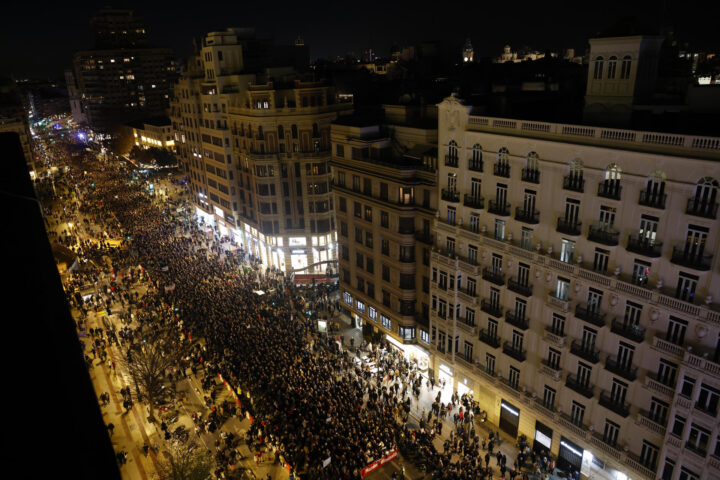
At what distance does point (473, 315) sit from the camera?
Answer: 38.5m

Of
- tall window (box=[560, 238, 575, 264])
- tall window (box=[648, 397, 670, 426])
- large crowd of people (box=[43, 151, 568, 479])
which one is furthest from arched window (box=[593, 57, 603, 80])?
large crowd of people (box=[43, 151, 568, 479])

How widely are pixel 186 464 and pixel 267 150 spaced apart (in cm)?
4246

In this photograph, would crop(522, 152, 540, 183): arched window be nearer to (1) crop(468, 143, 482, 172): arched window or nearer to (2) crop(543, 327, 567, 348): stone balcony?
(1) crop(468, 143, 482, 172): arched window

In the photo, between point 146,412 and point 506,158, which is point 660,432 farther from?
point 146,412

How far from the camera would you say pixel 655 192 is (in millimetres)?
26234

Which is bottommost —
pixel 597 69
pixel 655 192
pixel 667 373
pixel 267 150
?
pixel 667 373

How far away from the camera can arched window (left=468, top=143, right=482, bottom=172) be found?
35.6m

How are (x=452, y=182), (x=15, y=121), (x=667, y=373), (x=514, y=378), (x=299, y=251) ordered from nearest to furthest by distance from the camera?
(x=667, y=373)
(x=514, y=378)
(x=452, y=182)
(x=299, y=251)
(x=15, y=121)

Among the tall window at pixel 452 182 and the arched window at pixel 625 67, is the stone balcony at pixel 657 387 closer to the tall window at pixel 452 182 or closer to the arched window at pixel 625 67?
the arched window at pixel 625 67

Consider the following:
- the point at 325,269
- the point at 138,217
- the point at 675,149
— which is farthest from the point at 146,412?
the point at 138,217

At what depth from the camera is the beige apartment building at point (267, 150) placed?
206ft

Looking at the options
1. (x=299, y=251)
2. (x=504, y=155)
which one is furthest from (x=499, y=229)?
(x=299, y=251)

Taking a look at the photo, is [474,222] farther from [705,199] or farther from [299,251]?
[299,251]

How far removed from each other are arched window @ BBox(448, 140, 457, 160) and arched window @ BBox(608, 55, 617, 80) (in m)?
11.1
